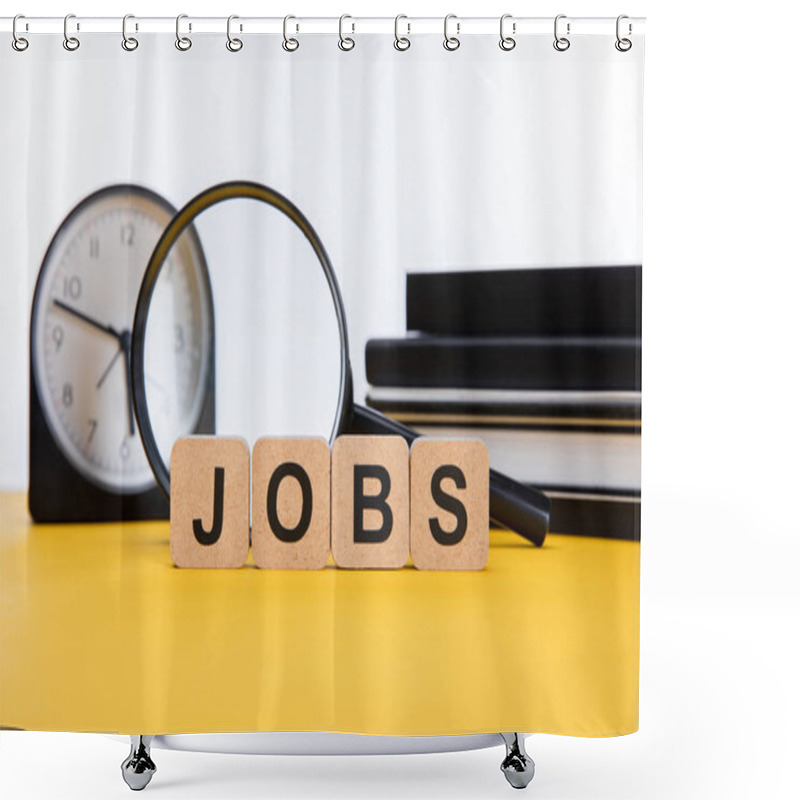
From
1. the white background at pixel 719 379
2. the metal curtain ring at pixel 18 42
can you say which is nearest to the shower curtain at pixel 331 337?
the metal curtain ring at pixel 18 42

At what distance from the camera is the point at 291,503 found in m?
1.64

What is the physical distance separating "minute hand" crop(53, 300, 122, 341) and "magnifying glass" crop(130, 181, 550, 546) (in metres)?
0.07

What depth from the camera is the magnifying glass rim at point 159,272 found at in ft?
5.35

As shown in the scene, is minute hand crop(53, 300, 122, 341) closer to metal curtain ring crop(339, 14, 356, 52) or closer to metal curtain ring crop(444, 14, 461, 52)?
metal curtain ring crop(339, 14, 356, 52)

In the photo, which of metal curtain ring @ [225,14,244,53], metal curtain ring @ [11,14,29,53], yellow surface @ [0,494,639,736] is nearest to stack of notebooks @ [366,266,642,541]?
yellow surface @ [0,494,639,736]

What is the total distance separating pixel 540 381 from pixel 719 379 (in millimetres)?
926

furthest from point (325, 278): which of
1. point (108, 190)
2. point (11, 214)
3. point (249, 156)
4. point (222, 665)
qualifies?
point (222, 665)

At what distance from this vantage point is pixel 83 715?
1.65 metres

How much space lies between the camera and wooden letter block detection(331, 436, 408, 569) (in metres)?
1.63

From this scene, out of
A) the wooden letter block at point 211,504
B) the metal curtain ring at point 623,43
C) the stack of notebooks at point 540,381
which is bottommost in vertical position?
the wooden letter block at point 211,504

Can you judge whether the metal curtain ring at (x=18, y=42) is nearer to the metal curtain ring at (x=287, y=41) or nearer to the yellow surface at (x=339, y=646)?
the metal curtain ring at (x=287, y=41)

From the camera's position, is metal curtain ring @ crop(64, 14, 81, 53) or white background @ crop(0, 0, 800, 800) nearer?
metal curtain ring @ crop(64, 14, 81, 53)

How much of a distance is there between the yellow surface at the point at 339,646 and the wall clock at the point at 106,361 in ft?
0.37

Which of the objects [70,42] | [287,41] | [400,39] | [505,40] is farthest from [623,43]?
[70,42]
